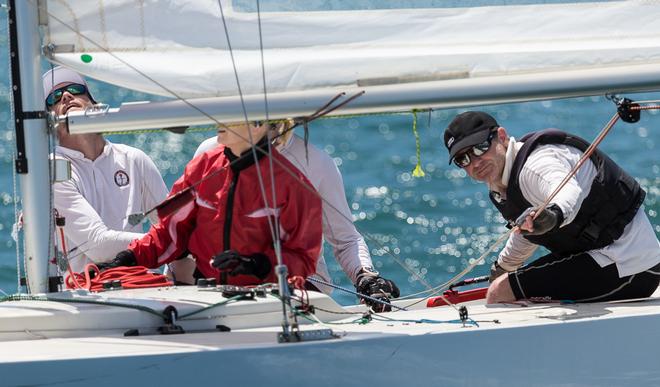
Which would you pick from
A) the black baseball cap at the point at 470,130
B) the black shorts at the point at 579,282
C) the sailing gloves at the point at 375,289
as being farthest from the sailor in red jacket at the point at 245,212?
the black shorts at the point at 579,282

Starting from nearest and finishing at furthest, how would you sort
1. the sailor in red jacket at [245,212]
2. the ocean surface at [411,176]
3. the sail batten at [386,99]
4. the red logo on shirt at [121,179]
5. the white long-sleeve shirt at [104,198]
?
1. the sail batten at [386,99]
2. the sailor in red jacket at [245,212]
3. the white long-sleeve shirt at [104,198]
4. the red logo on shirt at [121,179]
5. the ocean surface at [411,176]

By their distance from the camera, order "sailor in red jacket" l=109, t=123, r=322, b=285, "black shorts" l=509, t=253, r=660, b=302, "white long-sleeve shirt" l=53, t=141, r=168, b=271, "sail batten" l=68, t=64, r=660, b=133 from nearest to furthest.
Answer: "sail batten" l=68, t=64, r=660, b=133
"sailor in red jacket" l=109, t=123, r=322, b=285
"black shorts" l=509, t=253, r=660, b=302
"white long-sleeve shirt" l=53, t=141, r=168, b=271

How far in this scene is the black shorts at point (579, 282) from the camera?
4.20 metres

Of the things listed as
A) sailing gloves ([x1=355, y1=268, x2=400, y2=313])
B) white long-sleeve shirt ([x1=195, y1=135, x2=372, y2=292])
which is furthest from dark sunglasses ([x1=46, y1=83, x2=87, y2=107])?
sailing gloves ([x1=355, y1=268, x2=400, y2=313])

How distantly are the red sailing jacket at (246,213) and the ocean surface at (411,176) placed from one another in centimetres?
299

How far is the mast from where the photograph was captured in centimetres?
371

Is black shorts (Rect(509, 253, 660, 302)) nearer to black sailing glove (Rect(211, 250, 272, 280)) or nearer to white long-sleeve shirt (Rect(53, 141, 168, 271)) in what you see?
black sailing glove (Rect(211, 250, 272, 280))

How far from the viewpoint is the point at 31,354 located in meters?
3.28

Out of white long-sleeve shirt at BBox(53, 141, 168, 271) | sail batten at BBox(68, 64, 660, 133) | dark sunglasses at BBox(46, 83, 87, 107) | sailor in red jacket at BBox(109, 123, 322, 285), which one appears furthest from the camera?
dark sunglasses at BBox(46, 83, 87, 107)

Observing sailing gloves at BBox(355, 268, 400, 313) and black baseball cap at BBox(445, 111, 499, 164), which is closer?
black baseball cap at BBox(445, 111, 499, 164)

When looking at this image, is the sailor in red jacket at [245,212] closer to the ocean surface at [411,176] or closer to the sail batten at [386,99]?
the sail batten at [386,99]

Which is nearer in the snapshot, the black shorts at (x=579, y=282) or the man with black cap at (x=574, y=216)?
the man with black cap at (x=574, y=216)

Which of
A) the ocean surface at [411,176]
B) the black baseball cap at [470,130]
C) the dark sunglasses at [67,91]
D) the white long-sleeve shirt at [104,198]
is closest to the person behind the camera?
the black baseball cap at [470,130]

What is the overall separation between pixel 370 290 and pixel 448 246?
4.78m
